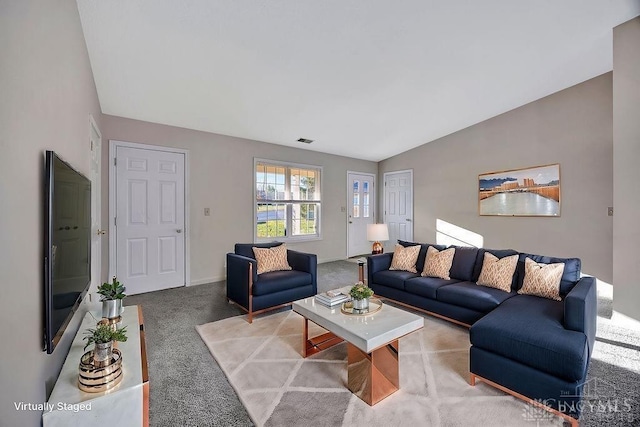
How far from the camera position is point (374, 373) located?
1810 millimetres

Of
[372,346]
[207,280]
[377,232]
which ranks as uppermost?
[377,232]

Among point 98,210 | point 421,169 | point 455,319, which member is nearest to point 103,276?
point 98,210

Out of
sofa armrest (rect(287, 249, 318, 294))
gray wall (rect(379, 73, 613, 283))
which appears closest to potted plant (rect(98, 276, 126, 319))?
sofa armrest (rect(287, 249, 318, 294))

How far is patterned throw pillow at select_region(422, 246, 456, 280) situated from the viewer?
3238mm

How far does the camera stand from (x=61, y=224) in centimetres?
138

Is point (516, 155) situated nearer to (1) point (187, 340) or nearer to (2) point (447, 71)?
(2) point (447, 71)

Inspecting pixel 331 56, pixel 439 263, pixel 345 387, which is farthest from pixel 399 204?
pixel 345 387

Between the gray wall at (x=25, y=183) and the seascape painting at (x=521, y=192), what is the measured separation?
18.4 feet

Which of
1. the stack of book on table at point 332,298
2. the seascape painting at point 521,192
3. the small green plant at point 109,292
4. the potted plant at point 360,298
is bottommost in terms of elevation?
the stack of book on table at point 332,298

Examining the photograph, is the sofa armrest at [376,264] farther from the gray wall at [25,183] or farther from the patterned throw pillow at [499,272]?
the gray wall at [25,183]

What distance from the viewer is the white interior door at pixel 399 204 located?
6.46 metres

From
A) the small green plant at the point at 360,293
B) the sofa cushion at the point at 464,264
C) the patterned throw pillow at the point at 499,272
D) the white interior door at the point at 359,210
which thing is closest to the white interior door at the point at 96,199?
the small green plant at the point at 360,293

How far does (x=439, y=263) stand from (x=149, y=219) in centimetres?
387

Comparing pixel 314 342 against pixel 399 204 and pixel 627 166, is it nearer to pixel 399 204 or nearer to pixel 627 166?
pixel 627 166
